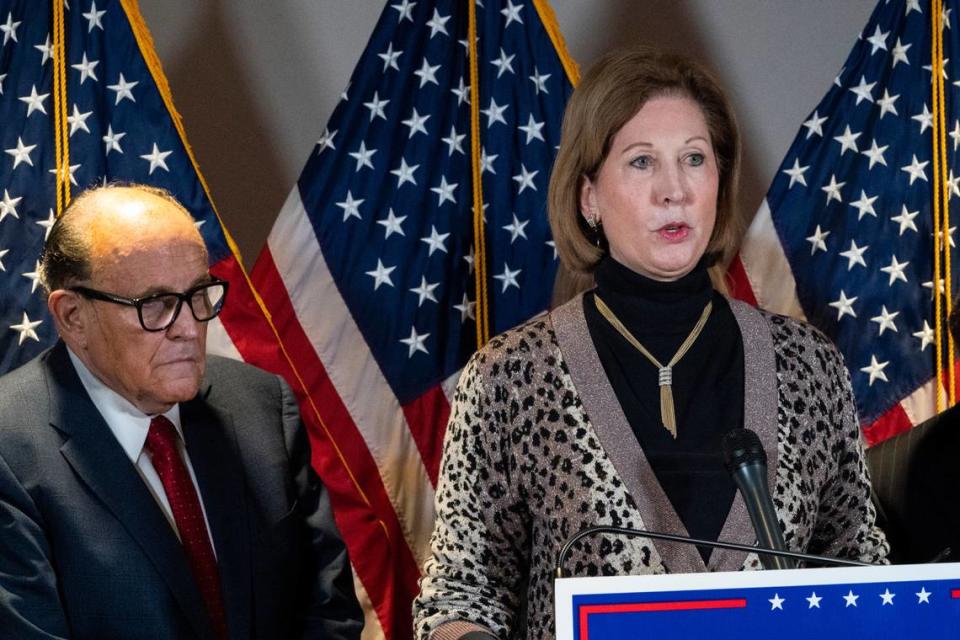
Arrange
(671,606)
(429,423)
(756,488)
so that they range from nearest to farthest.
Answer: (671,606), (756,488), (429,423)

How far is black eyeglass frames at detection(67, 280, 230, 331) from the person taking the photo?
79.7 inches

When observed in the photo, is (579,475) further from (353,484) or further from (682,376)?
(353,484)

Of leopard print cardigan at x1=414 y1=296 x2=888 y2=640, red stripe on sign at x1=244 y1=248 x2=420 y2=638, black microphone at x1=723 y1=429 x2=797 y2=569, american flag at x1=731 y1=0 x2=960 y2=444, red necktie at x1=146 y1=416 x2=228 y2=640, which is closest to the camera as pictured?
black microphone at x1=723 y1=429 x2=797 y2=569

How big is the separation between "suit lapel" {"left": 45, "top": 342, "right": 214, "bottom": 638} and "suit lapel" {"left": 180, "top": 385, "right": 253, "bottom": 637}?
0.06 metres

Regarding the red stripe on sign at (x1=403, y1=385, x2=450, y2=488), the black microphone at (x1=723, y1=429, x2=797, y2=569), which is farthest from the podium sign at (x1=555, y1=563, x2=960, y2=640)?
the red stripe on sign at (x1=403, y1=385, x2=450, y2=488)

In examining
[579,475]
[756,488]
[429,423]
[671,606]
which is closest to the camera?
[671,606]

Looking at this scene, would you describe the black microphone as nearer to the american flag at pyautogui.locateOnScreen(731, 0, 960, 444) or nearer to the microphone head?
the microphone head

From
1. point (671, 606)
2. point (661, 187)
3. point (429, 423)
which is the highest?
point (661, 187)

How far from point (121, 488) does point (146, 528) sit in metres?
0.08

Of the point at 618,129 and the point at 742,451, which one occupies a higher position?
the point at 618,129

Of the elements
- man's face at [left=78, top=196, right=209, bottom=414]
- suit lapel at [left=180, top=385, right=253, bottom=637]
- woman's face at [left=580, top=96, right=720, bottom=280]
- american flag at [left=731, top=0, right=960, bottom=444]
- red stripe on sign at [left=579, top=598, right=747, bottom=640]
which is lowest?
red stripe on sign at [left=579, top=598, right=747, bottom=640]

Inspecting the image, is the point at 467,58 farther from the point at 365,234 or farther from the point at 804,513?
the point at 804,513

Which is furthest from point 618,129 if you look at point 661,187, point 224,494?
point 224,494

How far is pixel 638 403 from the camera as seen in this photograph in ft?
6.02
